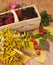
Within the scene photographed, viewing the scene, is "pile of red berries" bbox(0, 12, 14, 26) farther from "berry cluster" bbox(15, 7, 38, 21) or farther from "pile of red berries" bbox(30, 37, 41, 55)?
"pile of red berries" bbox(30, 37, 41, 55)

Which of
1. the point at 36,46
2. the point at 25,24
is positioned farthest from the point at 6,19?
the point at 36,46

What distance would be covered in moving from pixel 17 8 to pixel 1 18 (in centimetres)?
16

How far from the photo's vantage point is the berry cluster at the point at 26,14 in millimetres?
1340

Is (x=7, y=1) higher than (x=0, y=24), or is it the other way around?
(x=7, y=1)

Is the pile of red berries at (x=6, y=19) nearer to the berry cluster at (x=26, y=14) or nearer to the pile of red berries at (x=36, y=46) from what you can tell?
the berry cluster at (x=26, y=14)

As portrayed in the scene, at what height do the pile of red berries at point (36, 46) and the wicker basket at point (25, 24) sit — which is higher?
the wicker basket at point (25, 24)

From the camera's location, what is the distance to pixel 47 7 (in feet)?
5.08

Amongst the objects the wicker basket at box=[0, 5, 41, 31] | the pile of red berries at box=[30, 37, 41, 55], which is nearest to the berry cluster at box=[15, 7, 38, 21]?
the wicker basket at box=[0, 5, 41, 31]

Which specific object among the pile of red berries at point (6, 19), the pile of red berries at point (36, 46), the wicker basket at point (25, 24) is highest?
the pile of red berries at point (6, 19)

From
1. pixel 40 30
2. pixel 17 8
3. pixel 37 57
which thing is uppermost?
pixel 17 8

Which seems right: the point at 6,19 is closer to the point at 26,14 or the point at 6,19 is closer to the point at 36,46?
the point at 26,14

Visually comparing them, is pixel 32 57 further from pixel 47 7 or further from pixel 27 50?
pixel 47 7

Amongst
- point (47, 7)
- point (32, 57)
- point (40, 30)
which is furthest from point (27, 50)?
point (47, 7)

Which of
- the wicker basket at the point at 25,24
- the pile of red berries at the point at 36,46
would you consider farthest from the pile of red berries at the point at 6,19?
the pile of red berries at the point at 36,46
